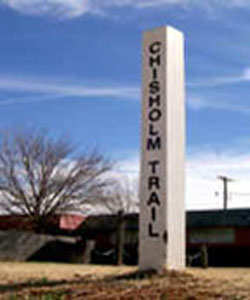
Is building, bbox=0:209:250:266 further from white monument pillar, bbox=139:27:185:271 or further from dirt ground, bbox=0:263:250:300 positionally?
dirt ground, bbox=0:263:250:300

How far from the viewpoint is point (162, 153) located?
16.7 metres

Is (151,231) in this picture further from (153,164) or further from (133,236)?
(133,236)

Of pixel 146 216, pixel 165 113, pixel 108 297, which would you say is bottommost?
pixel 108 297

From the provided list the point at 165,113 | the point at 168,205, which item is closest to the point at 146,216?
the point at 168,205

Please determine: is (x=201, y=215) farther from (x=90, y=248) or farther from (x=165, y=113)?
(x=165, y=113)

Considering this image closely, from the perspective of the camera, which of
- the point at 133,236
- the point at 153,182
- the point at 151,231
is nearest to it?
the point at 151,231

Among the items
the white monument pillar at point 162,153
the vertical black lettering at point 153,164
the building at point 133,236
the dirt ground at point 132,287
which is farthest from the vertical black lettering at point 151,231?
the building at point 133,236

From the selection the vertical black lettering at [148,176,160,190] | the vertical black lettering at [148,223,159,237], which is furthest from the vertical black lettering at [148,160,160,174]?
the vertical black lettering at [148,223,159,237]

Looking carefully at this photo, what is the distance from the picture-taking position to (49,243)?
34.1 m

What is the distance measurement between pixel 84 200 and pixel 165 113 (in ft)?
99.6

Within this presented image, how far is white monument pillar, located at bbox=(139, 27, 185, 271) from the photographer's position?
16469mm

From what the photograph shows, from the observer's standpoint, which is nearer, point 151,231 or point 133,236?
point 151,231

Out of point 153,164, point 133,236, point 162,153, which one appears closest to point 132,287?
point 153,164

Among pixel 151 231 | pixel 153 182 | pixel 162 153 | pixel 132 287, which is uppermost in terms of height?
pixel 162 153
